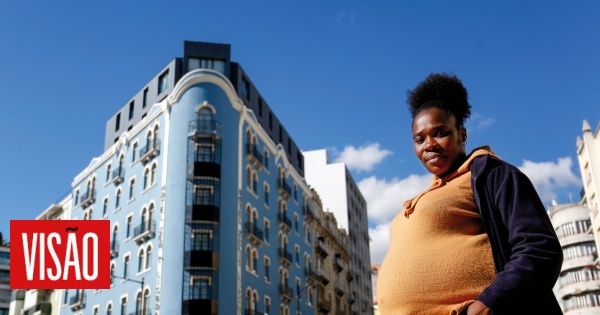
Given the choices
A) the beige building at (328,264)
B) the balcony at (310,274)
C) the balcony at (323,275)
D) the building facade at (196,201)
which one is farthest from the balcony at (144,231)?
the balcony at (323,275)

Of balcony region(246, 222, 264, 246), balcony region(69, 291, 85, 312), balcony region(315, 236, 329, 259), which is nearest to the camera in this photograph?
balcony region(246, 222, 264, 246)

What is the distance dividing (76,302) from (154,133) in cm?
1316

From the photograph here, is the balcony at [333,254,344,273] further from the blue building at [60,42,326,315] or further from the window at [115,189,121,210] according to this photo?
the window at [115,189,121,210]

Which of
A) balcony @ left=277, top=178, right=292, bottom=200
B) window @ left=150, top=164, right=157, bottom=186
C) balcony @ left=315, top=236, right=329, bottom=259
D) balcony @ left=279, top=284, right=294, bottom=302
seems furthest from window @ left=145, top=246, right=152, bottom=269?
balcony @ left=315, top=236, right=329, bottom=259

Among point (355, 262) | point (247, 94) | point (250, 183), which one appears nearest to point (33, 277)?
point (250, 183)

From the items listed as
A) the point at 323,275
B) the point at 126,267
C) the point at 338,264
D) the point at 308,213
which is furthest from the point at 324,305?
the point at 126,267

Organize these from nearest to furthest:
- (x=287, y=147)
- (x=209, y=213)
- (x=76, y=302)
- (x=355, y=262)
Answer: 1. (x=209, y=213)
2. (x=76, y=302)
3. (x=287, y=147)
4. (x=355, y=262)

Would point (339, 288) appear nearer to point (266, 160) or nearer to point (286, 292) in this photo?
point (286, 292)

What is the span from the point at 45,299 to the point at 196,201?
2163 centimetres

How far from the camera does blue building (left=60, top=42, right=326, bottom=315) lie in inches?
1425

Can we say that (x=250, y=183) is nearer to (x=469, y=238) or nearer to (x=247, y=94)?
(x=247, y=94)

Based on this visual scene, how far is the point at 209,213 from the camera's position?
121 ft

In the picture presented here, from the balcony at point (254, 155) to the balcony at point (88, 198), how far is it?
42.2 ft

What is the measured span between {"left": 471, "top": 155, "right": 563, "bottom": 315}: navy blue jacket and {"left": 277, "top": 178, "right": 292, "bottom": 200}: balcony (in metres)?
43.9
